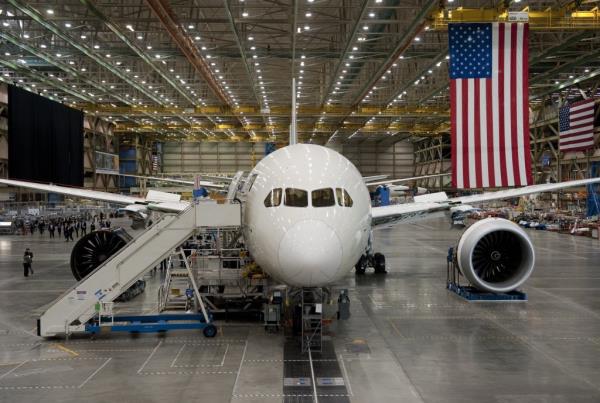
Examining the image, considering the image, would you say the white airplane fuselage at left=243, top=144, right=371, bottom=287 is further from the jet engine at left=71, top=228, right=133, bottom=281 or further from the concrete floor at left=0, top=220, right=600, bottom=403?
the jet engine at left=71, top=228, right=133, bottom=281

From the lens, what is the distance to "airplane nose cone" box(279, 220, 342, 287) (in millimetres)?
10109

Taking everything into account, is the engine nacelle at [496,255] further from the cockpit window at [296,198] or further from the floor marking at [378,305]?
the cockpit window at [296,198]

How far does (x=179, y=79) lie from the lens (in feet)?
143

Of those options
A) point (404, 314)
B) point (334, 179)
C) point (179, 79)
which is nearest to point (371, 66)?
point (179, 79)

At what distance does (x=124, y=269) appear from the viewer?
527 inches

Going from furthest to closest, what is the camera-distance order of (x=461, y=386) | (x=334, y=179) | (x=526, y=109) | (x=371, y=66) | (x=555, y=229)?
(x=555, y=229), (x=371, y=66), (x=526, y=109), (x=334, y=179), (x=461, y=386)

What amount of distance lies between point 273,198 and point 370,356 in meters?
3.75

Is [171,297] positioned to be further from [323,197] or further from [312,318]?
[323,197]

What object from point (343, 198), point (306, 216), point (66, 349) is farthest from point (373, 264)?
point (66, 349)

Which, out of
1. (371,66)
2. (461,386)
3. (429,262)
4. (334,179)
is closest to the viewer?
(461,386)

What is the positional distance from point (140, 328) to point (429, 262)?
17764 millimetres

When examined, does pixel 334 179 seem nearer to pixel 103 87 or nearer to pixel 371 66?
pixel 371 66

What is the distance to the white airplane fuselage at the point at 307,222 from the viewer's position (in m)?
10.2

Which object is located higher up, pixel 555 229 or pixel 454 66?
pixel 454 66
